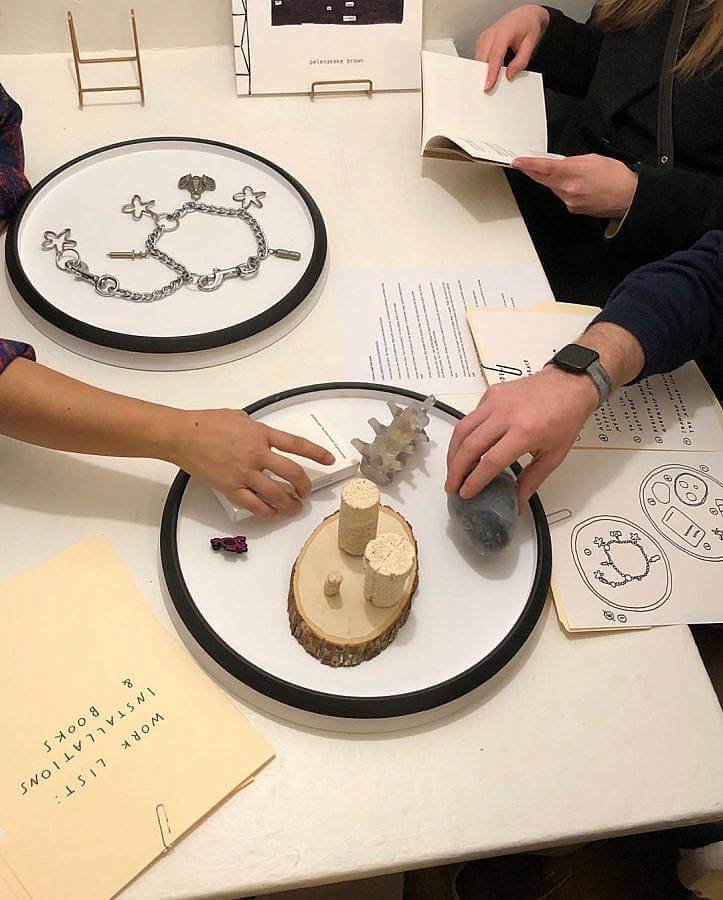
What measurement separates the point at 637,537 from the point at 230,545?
40 cm

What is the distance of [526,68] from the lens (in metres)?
1.21

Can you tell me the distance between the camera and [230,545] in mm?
704

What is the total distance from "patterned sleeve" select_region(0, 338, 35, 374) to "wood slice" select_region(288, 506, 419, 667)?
0.32 m

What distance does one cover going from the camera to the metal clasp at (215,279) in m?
0.91

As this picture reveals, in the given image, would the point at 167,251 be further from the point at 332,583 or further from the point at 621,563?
the point at 621,563

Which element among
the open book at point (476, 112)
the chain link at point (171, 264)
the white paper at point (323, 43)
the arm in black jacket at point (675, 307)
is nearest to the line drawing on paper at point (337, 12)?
the white paper at point (323, 43)

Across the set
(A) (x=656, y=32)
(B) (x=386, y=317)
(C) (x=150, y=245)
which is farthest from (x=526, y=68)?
(C) (x=150, y=245)

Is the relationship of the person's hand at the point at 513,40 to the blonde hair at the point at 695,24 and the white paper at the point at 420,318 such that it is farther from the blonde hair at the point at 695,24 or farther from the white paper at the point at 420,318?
the white paper at the point at 420,318

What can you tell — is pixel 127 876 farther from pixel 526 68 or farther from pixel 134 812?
pixel 526 68

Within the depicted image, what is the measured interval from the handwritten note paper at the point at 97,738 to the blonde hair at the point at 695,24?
0.99 m

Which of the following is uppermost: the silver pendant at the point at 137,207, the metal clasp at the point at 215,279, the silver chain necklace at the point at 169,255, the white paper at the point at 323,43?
the white paper at the point at 323,43

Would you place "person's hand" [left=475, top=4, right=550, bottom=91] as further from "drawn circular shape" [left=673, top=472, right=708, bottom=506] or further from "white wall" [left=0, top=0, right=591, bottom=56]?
"drawn circular shape" [left=673, top=472, right=708, bottom=506]

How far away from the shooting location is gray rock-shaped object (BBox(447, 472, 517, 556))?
2.27 ft

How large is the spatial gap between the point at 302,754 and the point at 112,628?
197 millimetres
